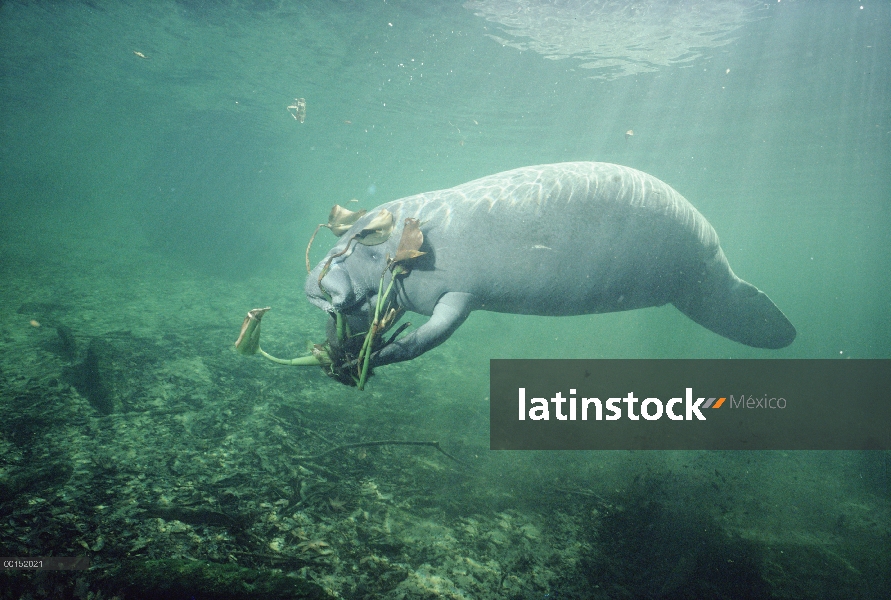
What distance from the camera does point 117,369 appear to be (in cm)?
536

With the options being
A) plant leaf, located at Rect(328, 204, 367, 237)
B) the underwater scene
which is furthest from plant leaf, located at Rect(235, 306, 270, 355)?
plant leaf, located at Rect(328, 204, 367, 237)

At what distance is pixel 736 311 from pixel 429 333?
10.1 feet

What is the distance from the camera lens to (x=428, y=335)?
250cm

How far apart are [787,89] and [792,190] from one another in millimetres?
15855

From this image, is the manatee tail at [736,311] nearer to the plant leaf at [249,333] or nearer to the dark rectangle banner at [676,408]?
the dark rectangle banner at [676,408]

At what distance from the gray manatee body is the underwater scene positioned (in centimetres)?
2

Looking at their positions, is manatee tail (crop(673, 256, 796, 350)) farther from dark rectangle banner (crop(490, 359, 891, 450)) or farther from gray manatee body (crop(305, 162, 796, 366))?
dark rectangle banner (crop(490, 359, 891, 450))

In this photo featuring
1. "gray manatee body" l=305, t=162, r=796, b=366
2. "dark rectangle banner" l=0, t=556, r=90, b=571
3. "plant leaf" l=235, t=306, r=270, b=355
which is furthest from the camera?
"gray manatee body" l=305, t=162, r=796, b=366

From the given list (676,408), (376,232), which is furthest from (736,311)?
(676,408)

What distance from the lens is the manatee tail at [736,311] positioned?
3455mm

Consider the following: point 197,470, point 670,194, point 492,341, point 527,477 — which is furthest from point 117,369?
point 492,341

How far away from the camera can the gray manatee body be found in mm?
2654

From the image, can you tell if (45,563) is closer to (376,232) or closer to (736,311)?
(376,232)

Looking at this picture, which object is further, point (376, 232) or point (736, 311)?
point (736, 311)
